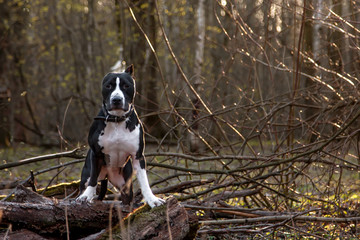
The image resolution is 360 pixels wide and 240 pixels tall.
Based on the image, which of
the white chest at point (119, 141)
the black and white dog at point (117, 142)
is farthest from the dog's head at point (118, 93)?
the white chest at point (119, 141)

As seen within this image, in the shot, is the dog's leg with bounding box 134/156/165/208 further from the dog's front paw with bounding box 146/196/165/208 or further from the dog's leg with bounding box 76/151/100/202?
the dog's leg with bounding box 76/151/100/202

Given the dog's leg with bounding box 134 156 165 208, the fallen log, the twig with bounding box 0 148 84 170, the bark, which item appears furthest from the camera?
the twig with bounding box 0 148 84 170

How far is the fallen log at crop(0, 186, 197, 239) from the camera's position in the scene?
413 cm

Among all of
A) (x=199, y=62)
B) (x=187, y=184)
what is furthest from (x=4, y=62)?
(x=187, y=184)

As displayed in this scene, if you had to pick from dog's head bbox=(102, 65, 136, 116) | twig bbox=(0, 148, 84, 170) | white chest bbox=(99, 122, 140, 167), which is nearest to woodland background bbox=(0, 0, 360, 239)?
twig bbox=(0, 148, 84, 170)

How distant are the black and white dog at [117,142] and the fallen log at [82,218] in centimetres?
12

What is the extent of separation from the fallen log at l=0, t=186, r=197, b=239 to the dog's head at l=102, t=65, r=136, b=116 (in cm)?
78

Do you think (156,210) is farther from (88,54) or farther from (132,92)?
(88,54)

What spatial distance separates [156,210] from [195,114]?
152 inches

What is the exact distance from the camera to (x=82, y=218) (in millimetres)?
4340

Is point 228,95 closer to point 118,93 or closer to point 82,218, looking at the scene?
point 118,93

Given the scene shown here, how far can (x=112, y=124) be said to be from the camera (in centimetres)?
444

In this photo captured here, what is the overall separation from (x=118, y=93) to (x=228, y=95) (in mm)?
3388

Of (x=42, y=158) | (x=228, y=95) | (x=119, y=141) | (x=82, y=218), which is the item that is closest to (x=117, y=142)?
(x=119, y=141)
